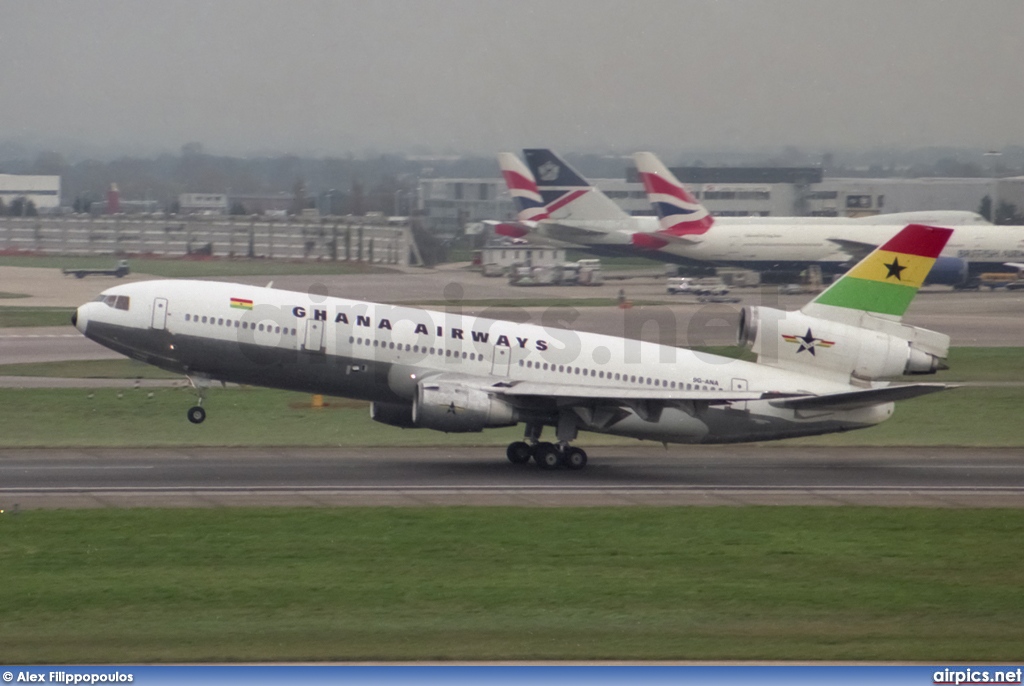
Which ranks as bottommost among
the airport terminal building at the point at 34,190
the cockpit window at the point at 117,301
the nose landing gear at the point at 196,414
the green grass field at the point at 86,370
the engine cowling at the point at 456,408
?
the green grass field at the point at 86,370

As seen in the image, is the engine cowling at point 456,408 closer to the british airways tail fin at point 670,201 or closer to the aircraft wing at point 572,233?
the british airways tail fin at point 670,201

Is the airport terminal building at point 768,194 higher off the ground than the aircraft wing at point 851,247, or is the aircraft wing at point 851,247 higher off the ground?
the airport terminal building at point 768,194

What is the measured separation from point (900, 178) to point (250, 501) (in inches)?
2268

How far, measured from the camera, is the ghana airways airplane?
108 feet

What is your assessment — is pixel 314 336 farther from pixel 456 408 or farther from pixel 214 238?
pixel 214 238

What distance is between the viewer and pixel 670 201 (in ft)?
233

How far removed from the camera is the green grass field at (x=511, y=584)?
1672 centimetres

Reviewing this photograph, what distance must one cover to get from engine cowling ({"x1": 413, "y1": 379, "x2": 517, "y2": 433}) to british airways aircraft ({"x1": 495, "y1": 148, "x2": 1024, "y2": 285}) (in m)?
38.4

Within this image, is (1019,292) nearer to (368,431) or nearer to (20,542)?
(368,431)

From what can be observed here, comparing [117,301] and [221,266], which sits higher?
[117,301]

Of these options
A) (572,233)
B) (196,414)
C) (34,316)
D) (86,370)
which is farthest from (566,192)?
(196,414)

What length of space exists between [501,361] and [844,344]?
988cm

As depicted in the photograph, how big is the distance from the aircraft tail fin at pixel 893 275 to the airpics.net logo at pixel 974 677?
20.3 m

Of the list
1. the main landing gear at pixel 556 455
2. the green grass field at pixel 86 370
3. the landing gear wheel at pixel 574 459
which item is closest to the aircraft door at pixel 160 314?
the main landing gear at pixel 556 455
